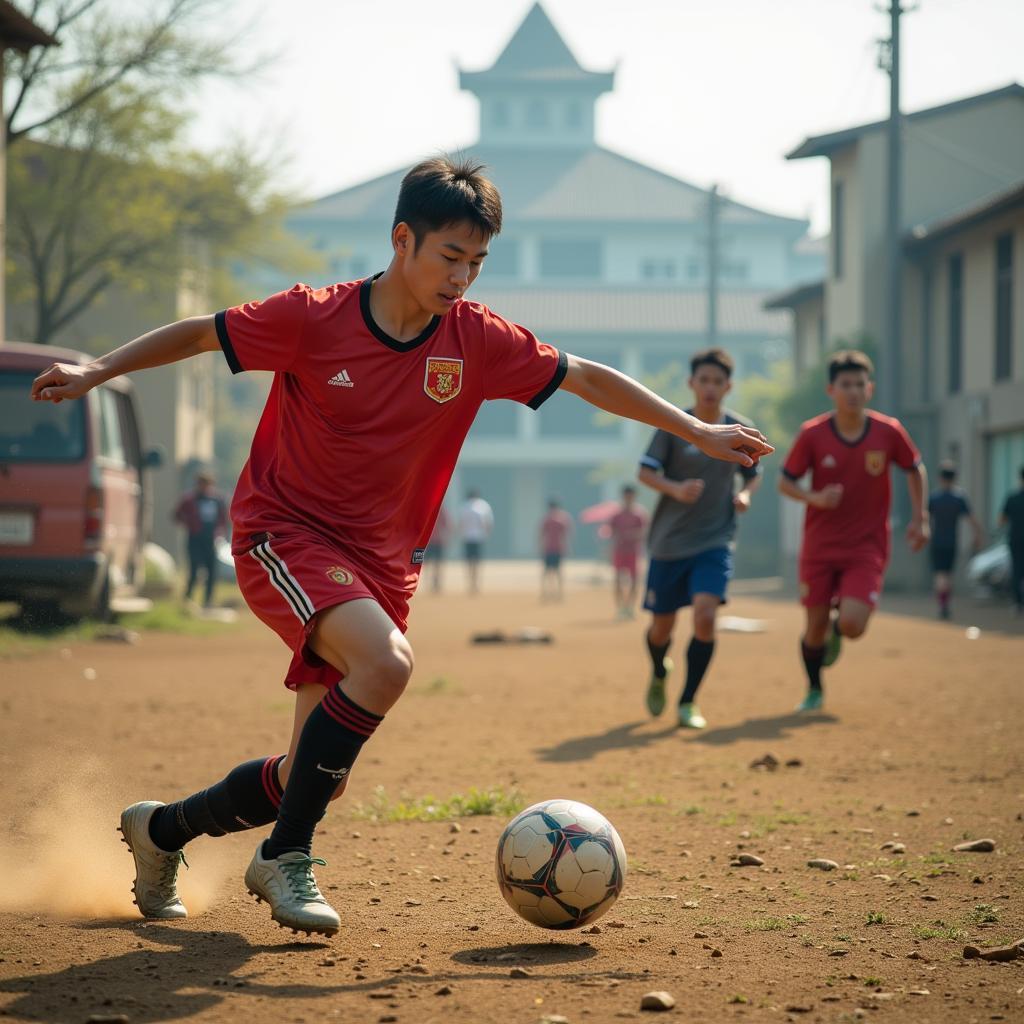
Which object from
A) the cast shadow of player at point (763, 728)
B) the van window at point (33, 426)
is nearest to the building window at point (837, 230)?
the van window at point (33, 426)

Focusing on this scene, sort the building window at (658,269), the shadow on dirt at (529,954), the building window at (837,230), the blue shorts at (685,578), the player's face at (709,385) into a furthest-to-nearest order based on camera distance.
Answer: the building window at (658,269)
the building window at (837,230)
the blue shorts at (685,578)
the player's face at (709,385)
the shadow on dirt at (529,954)

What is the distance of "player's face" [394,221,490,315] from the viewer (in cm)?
467

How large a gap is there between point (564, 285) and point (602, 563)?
21.4 meters

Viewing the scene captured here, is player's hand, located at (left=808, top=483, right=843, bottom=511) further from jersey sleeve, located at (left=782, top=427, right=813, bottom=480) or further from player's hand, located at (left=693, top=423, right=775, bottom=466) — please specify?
player's hand, located at (left=693, top=423, right=775, bottom=466)

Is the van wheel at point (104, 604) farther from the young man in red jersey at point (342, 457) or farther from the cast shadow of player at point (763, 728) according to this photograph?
the young man in red jersey at point (342, 457)

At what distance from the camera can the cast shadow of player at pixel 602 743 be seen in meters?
9.02

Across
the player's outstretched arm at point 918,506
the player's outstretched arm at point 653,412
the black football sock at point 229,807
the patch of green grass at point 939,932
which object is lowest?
the patch of green grass at point 939,932

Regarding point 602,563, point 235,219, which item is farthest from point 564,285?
point 235,219

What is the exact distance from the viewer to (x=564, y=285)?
248ft

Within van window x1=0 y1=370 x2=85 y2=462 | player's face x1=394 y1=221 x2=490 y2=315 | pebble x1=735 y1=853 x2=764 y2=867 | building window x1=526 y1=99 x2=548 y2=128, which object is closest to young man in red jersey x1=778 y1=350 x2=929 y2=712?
pebble x1=735 y1=853 x2=764 y2=867

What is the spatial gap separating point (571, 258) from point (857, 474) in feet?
227

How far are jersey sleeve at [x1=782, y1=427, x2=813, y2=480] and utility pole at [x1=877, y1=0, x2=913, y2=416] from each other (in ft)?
69.5

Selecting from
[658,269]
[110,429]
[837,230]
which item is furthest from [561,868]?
[658,269]

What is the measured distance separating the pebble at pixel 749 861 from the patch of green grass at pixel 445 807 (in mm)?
1305
